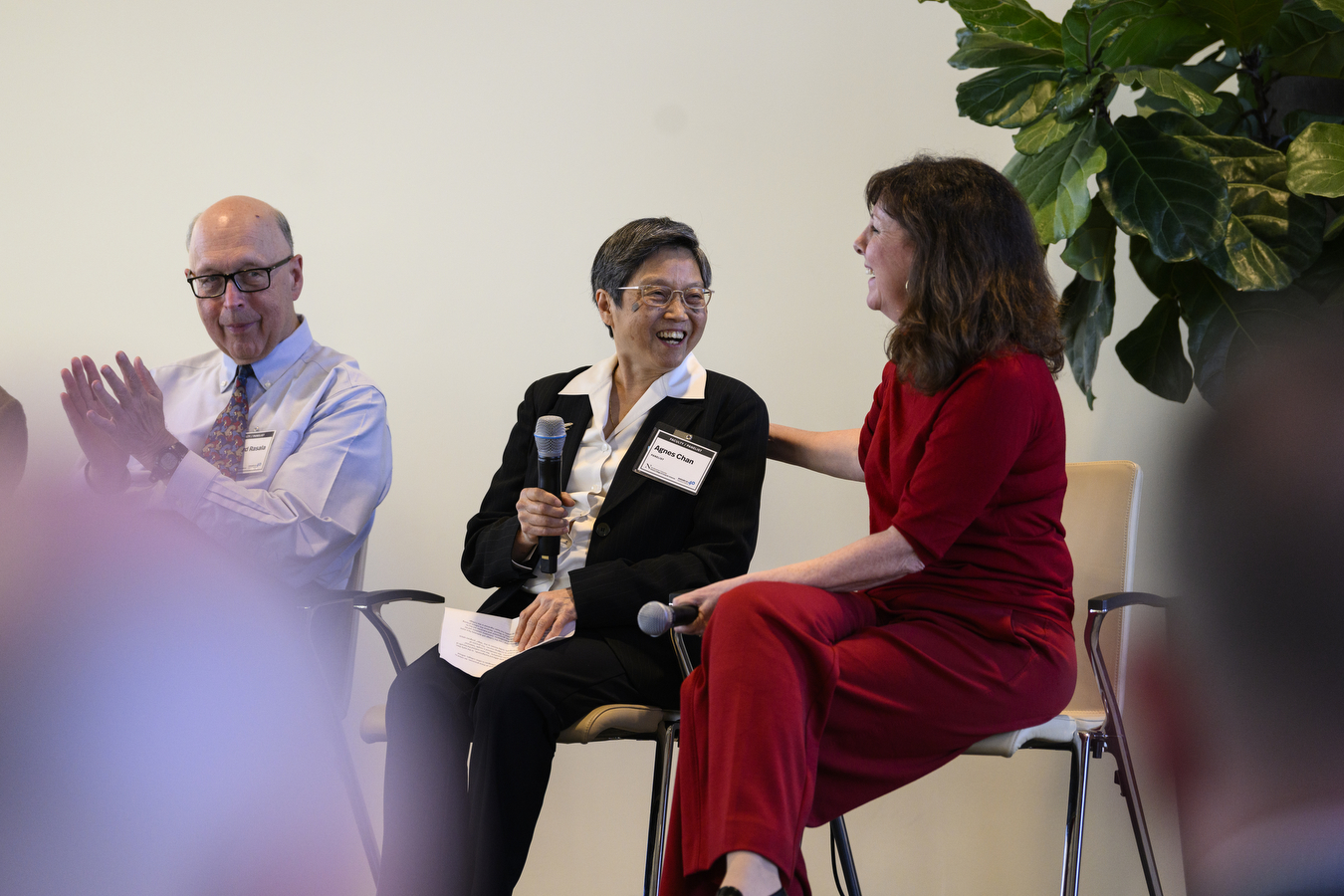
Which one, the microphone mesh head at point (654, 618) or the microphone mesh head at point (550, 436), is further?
the microphone mesh head at point (550, 436)

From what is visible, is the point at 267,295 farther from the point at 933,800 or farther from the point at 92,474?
Result: the point at 933,800

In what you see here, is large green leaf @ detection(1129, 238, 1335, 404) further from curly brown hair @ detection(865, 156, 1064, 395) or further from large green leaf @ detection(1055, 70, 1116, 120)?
curly brown hair @ detection(865, 156, 1064, 395)

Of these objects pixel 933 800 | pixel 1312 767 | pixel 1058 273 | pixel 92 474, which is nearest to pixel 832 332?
pixel 1058 273

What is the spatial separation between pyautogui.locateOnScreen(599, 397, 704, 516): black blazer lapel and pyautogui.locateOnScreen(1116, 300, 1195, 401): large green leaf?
96cm

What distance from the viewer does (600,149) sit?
2.95 metres

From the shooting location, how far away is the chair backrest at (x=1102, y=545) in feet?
6.98

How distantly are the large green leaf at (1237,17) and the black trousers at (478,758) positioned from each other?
5.56ft

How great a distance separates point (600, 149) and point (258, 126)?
3.42ft

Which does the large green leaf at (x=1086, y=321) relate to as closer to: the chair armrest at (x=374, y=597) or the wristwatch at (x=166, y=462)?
the chair armrest at (x=374, y=597)

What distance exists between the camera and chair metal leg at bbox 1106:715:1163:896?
1.92m

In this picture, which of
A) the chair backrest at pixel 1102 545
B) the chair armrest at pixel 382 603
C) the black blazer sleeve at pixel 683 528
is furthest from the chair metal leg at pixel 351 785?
the chair backrest at pixel 1102 545

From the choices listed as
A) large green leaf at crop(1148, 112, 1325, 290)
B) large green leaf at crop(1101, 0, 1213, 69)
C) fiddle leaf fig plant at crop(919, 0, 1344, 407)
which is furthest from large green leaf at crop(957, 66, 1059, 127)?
large green leaf at crop(1148, 112, 1325, 290)

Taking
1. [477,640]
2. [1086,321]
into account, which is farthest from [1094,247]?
[477,640]

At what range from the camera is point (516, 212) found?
2.97 metres
